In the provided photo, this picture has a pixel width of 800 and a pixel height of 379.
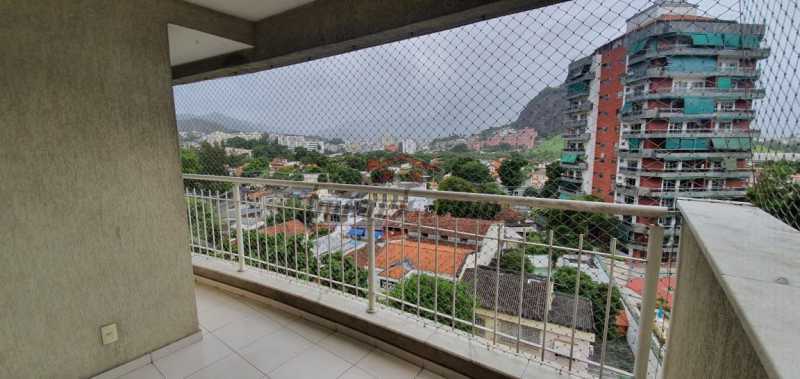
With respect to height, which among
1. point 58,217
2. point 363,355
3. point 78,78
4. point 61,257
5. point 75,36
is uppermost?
point 75,36

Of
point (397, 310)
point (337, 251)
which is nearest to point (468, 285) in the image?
point (397, 310)

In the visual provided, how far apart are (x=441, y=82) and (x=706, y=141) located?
4.09 ft

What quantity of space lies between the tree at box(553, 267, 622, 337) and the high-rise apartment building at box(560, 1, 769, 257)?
258 mm

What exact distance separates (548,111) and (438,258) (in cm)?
102

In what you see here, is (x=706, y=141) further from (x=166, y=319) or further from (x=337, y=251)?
(x=166, y=319)

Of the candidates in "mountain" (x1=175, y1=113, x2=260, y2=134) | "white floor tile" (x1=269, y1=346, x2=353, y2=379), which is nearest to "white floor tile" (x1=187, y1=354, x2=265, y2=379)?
"white floor tile" (x1=269, y1=346, x2=353, y2=379)

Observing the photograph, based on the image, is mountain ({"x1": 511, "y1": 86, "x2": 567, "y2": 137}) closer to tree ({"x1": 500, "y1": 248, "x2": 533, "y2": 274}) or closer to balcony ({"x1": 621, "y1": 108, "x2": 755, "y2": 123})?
balcony ({"x1": 621, "y1": 108, "x2": 755, "y2": 123})

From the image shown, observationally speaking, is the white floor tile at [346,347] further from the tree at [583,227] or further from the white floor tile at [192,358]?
the tree at [583,227]

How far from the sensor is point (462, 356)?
173 centimetres

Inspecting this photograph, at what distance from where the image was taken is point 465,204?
6.17 ft

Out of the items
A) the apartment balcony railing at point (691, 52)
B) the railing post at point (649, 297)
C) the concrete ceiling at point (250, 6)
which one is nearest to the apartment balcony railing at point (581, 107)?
the apartment balcony railing at point (691, 52)

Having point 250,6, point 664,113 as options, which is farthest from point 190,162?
point 664,113

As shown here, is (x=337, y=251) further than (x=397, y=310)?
Yes

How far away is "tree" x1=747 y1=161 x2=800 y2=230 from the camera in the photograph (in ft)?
2.60
